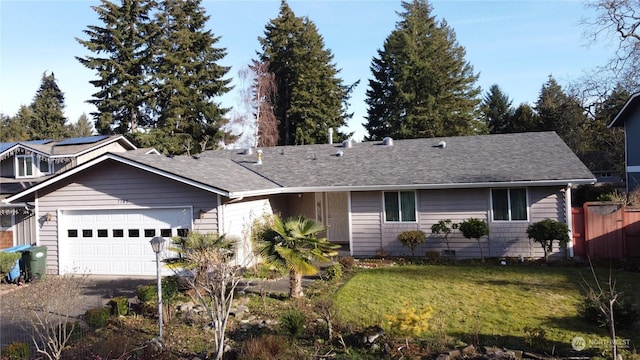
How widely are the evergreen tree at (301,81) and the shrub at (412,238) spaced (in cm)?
2319

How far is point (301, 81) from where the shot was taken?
37.6m

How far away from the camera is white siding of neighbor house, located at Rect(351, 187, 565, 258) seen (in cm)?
1444

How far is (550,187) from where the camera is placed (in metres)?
14.3

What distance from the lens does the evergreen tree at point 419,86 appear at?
37.5 meters

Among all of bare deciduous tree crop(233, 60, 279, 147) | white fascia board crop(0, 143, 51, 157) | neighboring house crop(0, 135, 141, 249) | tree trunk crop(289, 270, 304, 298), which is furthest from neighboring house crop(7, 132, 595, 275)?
bare deciduous tree crop(233, 60, 279, 147)

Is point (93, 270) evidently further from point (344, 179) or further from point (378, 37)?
point (378, 37)

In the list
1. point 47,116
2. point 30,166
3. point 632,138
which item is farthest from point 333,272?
point 47,116

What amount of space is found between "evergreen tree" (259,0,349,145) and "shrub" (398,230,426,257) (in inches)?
913

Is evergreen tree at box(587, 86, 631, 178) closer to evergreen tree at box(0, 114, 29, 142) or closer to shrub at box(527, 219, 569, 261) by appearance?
shrub at box(527, 219, 569, 261)

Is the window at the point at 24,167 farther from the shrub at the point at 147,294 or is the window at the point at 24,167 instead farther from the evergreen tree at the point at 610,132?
the evergreen tree at the point at 610,132

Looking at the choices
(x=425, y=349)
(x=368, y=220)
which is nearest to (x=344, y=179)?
(x=368, y=220)

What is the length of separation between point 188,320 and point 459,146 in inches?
510

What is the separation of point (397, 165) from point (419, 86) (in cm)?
2325

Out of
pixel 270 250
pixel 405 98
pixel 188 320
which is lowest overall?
pixel 188 320
